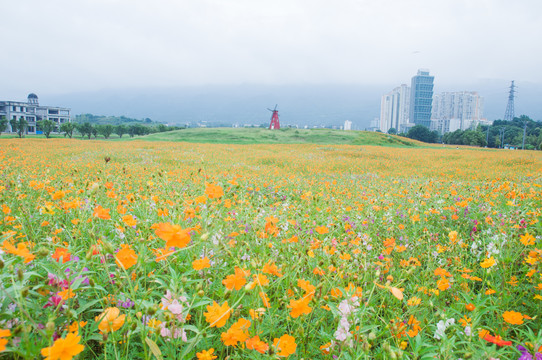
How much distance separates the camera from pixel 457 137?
198ft

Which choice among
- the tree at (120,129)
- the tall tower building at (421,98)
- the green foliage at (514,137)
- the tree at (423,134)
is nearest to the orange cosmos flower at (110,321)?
the tree at (120,129)

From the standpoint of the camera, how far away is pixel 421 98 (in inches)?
6112

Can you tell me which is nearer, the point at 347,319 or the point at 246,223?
the point at 347,319

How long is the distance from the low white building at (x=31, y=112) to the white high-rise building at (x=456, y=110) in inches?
5576

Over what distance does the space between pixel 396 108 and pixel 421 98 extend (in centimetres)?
1328

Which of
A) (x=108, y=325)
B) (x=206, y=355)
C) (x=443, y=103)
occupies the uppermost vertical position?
(x=443, y=103)

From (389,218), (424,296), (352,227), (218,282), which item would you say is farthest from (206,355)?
(389,218)

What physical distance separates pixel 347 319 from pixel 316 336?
1.29 ft

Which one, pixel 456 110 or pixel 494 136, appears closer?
pixel 494 136

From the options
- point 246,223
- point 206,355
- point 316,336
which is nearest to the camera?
point 206,355

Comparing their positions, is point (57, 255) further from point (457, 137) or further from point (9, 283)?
A: point (457, 137)

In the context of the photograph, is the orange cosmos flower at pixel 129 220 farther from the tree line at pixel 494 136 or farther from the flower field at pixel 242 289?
the tree line at pixel 494 136

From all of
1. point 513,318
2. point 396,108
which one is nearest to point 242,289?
point 513,318

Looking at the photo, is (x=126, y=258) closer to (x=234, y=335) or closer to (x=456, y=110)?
(x=234, y=335)
